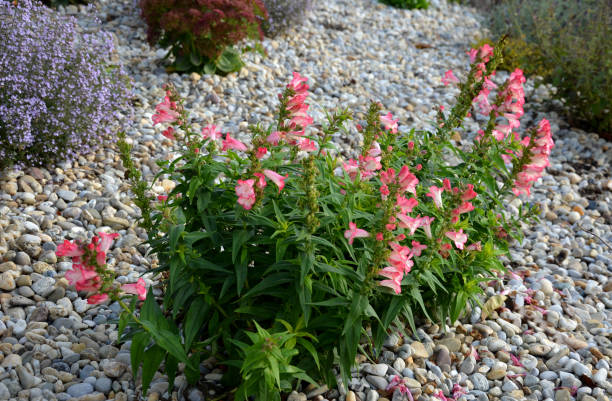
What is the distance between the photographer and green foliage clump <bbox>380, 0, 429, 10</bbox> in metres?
8.36

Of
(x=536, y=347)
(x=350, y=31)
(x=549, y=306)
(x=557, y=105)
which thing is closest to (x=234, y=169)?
(x=536, y=347)

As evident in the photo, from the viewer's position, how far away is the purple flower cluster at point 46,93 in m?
3.59

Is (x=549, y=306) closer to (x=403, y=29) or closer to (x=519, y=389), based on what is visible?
(x=519, y=389)

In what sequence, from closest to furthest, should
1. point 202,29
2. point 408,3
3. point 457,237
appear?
point 457,237 < point 202,29 < point 408,3

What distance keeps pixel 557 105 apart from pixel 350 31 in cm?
270

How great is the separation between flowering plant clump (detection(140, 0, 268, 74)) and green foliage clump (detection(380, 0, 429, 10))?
3640 mm

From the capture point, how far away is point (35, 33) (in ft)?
13.0

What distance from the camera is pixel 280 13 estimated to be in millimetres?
6387

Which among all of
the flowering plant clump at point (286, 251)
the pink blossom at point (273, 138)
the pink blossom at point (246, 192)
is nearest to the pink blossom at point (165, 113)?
the flowering plant clump at point (286, 251)

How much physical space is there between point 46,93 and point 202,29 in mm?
1468

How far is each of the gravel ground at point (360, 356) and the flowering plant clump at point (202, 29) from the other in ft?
0.49

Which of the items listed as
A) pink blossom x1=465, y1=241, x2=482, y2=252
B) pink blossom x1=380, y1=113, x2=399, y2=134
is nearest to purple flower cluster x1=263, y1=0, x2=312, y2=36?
pink blossom x1=380, y1=113, x2=399, y2=134

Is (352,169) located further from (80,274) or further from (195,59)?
(195,59)

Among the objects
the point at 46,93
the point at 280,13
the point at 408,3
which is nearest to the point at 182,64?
the point at 46,93
